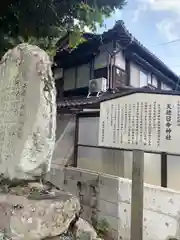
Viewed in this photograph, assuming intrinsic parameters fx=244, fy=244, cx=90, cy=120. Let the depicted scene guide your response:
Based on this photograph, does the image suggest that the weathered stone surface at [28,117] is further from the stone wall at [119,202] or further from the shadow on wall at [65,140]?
the shadow on wall at [65,140]

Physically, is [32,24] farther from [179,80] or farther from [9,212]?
[179,80]

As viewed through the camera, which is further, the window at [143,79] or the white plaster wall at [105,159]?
the window at [143,79]

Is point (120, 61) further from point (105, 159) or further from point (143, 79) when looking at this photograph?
point (105, 159)

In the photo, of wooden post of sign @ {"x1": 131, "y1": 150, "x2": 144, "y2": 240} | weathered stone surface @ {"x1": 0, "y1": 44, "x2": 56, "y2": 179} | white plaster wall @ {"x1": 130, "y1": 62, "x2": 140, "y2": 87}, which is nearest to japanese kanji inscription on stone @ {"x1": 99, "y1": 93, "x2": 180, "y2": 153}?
wooden post of sign @ {"x1": 131, "y1": 150, "x2": 144, "y2": 240}

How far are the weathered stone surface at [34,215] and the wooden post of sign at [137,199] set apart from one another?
1153 mm

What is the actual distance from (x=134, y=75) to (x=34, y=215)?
30.4 feet

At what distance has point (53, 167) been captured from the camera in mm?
7094

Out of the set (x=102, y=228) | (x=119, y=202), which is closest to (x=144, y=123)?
(x=119, y=202)

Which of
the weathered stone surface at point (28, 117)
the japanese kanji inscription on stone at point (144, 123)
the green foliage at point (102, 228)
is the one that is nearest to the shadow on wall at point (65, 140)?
the green foliage at point (102, 228)

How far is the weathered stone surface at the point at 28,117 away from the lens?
320 cm

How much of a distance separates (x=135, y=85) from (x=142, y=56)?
131 cm

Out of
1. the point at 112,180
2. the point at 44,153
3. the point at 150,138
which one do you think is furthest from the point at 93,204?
the point at 44,153

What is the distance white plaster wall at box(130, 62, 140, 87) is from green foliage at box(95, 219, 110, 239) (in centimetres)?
703

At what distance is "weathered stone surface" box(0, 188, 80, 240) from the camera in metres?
2.89
